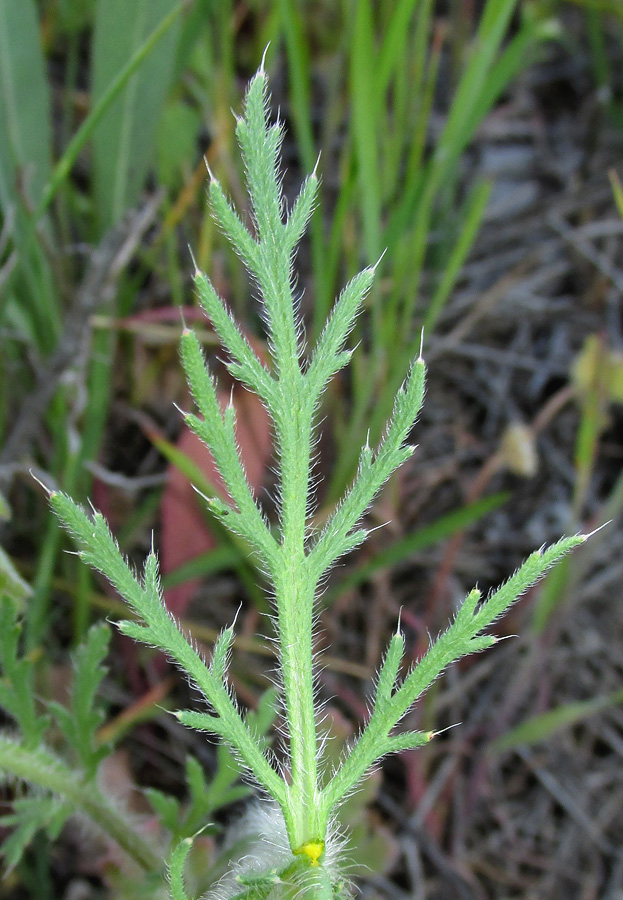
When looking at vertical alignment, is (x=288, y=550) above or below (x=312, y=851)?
above

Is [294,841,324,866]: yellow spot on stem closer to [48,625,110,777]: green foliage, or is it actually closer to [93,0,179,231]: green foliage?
[48,625,110,777]: green foliage

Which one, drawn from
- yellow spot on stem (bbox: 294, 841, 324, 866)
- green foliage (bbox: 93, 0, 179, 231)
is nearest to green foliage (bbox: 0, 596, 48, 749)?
yellow spot on stem (bbox: 294, 841, 324, 866)

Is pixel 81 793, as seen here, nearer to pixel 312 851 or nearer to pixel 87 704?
pixel 87 704

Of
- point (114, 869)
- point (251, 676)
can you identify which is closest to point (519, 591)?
point (114, 869)

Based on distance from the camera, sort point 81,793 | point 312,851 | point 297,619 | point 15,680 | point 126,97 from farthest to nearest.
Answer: point 126,97, point 81,793, point 15,680, point 297,619, point 312,851

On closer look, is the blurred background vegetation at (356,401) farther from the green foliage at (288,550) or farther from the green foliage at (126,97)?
the green foliage at (288,550)

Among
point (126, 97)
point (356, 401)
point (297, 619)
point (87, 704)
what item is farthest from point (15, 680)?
point (126, 97)
